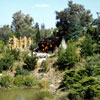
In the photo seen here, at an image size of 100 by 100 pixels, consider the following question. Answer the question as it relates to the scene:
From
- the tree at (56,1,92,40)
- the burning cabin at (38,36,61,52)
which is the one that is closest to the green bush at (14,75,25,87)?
the burning cabin at (38,36,61,52)

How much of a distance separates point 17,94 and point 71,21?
16.3 metres

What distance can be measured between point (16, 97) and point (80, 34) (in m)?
16.3

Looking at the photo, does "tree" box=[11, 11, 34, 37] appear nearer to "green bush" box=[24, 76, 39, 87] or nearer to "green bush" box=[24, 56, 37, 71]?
"green bush" box=[24, 56, 37, 71]

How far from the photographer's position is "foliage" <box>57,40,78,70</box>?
23.9 m

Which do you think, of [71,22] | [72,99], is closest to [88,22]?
[71,22]

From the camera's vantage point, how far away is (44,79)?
23.4m

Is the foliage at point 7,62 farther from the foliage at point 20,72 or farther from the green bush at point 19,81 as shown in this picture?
the green bush at point 19,81

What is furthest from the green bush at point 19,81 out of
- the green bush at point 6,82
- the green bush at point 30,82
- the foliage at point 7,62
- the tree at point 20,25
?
the tree at point 20,25

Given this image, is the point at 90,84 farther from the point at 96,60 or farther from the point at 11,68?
the point at 11,68

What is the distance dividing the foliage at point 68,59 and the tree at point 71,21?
363 inches

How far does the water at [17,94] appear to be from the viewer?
1901 cm

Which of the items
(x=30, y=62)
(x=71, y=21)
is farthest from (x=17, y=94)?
(x=71, y=21)

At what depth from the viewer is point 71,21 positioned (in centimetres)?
3394

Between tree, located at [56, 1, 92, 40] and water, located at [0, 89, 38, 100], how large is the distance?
1412cm
